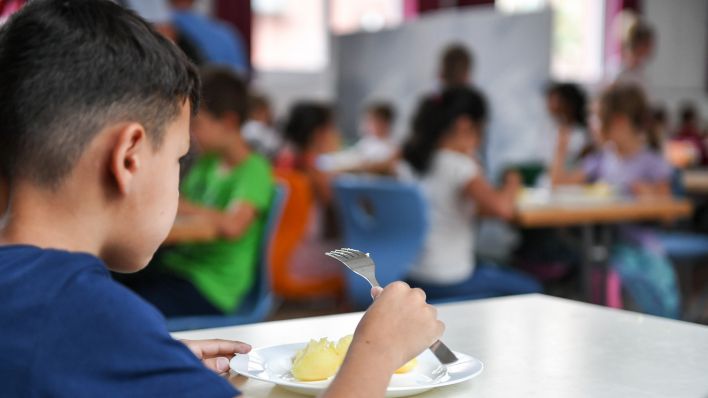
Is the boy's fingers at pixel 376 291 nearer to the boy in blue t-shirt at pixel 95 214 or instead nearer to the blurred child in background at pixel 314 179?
the boy in blue t-shirt at pixel 95 214

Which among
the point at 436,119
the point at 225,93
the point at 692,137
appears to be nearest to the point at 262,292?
the point at 225,93

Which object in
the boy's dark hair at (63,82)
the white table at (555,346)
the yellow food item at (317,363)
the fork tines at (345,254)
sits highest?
the boy's dark hair at (63,82)

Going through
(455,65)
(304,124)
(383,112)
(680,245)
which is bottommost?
(680,245)

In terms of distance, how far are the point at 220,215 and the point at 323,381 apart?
5.65 feet

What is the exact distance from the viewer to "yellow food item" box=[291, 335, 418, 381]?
88cm

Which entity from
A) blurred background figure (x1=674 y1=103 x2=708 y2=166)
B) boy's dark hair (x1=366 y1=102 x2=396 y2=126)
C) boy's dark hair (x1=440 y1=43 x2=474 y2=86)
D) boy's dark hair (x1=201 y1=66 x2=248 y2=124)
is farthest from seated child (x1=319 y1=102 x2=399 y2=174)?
blurred background figure (x1=674 y1=103 x2=708 y2=166)

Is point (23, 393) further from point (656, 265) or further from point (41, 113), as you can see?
point (656, 265)

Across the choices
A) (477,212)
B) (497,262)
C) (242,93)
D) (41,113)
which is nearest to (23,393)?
(41,113)

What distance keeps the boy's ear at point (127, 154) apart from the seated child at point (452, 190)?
2.18 meters

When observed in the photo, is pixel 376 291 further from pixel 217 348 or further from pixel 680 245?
pixel 680 245

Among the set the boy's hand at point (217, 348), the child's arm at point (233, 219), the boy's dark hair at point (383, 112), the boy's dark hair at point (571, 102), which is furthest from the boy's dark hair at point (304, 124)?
the boy's hand at point (217, 348)

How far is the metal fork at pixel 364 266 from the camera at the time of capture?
0.92 meters

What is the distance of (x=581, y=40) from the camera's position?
10.5m

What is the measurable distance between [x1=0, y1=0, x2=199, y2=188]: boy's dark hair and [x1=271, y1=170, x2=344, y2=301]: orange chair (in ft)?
7.82
